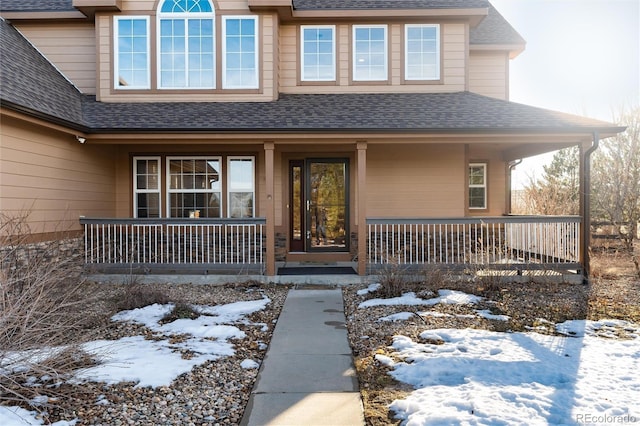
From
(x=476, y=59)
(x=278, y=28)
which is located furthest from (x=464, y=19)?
(x=278, y=28)

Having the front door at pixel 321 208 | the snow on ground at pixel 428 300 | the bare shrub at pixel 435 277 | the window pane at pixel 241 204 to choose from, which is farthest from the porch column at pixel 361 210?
the window pane at pixel 241 204

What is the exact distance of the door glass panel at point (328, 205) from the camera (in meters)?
10.4

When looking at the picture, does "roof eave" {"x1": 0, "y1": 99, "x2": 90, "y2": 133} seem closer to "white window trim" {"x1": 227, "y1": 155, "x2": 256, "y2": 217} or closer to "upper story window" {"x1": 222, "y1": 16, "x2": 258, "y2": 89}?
"white window trim" {"x1": 227, "y1": 155, "x2": 256, "y2": 217}

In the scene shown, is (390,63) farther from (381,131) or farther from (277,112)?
(277,112)

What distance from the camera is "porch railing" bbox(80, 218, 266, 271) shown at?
857 centimetres

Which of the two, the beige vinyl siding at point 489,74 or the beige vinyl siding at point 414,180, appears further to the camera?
the beige vinyl siding at point 489,74

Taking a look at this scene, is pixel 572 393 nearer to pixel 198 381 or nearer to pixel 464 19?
pixel 198 381

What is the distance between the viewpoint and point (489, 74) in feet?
37.8

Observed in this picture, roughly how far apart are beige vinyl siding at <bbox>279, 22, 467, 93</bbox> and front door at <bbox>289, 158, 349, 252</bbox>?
1.81 metres

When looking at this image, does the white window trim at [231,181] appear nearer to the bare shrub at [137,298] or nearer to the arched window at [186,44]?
the arched window at [186,44]

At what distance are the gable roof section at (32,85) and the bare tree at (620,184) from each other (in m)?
11.1

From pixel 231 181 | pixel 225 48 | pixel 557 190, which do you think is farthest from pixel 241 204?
pixel 557 190

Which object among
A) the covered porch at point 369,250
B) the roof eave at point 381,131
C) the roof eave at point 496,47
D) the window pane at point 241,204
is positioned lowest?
the covered porch at point 369,250

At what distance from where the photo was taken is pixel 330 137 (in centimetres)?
843
